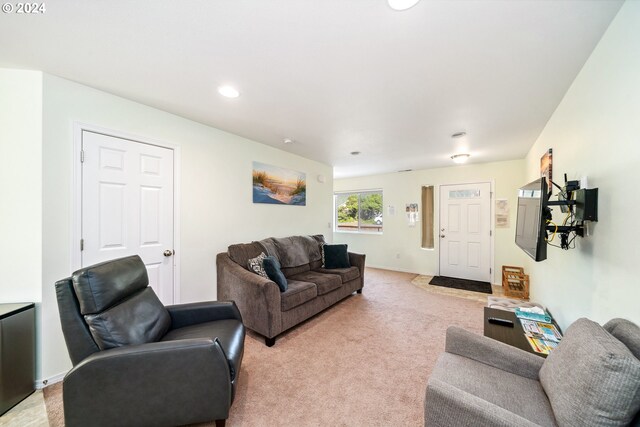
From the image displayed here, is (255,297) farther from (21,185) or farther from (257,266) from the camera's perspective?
(21,185)

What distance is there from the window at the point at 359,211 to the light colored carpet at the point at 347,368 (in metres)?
2.89

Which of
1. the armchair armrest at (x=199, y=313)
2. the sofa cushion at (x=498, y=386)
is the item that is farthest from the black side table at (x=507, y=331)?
the armchair armrest at (x=199, y=313)

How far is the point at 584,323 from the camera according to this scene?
1135 millimetres

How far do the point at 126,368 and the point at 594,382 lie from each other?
6.60ft

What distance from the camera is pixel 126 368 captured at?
1272mm

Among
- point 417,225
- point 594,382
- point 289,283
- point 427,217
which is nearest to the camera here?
point 594,382

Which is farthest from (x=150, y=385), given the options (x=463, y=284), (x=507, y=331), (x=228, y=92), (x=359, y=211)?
(x=359, y=211)

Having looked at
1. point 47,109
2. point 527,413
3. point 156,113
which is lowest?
point 527,413

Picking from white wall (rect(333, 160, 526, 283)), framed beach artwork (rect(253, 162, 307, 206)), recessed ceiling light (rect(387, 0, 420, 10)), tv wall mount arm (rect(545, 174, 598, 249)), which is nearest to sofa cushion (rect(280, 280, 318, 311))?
framed beach artwork (rect(253, 162, 307, 206))

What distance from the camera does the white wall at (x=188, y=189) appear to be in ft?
6.21

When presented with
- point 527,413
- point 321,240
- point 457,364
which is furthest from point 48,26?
point 321,240

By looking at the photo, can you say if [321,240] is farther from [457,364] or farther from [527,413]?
[527,413]

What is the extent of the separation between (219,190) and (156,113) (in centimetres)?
102

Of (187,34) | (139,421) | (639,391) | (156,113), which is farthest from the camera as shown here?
(156,113)
